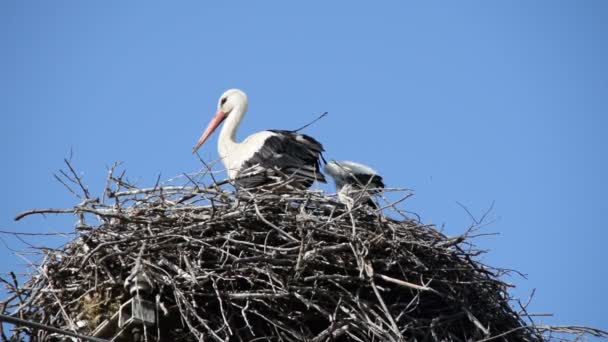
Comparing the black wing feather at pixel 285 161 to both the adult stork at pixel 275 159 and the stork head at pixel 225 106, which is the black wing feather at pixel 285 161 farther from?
the stork head at pixel 225 106

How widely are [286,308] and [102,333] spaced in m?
0.84

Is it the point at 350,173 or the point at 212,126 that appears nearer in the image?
the point at 350,173

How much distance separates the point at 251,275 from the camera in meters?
4.72

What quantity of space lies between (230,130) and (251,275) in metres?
2.94

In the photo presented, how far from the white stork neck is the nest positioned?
2.18m

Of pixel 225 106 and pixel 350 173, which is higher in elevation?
pixel 225 106

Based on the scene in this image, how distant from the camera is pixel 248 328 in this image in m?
4.67

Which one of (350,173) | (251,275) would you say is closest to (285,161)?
(350,173)

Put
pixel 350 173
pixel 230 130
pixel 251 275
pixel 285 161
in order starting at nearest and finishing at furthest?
pixel 251 275, pixel 350 173, pixel 285 161, pixel 230 130

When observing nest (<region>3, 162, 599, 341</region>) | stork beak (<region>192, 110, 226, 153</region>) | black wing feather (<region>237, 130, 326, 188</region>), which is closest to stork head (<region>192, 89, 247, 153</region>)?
stork beak (<region>192, 110, 226, 153</region>)

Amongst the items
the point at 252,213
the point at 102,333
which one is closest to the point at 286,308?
the point at 252,213

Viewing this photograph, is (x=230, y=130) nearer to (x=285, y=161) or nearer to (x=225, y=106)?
(x=225, y=106)

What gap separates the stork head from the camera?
25.2ft

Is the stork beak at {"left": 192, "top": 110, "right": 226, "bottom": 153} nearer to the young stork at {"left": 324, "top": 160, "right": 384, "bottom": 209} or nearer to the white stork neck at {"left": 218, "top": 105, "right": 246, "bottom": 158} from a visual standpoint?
the white stork neck at {"left": 218, "top": 105, "right": 246, "bottom": 158}
